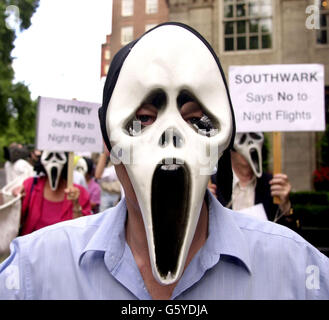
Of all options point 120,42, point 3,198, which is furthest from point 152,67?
point 3,198

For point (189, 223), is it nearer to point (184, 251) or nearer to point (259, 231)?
point (184, 251)

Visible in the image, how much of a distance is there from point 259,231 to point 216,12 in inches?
27.3

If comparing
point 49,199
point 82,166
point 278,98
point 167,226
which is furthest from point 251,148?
point 82,166

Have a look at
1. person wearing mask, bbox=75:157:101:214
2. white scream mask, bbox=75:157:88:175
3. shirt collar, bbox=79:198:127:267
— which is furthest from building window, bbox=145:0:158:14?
white scream mask, bbox=75:157:88:175

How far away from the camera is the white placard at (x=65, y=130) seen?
279 centimetres

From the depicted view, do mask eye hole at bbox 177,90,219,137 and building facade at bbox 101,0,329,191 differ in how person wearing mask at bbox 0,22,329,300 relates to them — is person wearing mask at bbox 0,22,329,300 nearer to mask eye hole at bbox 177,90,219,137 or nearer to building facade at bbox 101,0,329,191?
mask eye hole at bbox 177,90,219,137

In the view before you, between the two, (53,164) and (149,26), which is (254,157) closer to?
(53,164)

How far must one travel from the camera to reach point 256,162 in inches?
107

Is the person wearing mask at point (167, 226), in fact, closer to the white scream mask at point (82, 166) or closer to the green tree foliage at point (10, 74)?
the green tree foliage at point (10, 74)

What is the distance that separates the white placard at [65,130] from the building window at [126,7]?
162 cm

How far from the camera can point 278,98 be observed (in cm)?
209

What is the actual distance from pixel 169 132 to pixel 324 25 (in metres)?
0.61

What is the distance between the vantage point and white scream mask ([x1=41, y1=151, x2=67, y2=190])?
314 cm

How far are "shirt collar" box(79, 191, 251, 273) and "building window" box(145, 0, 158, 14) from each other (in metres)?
0.57
